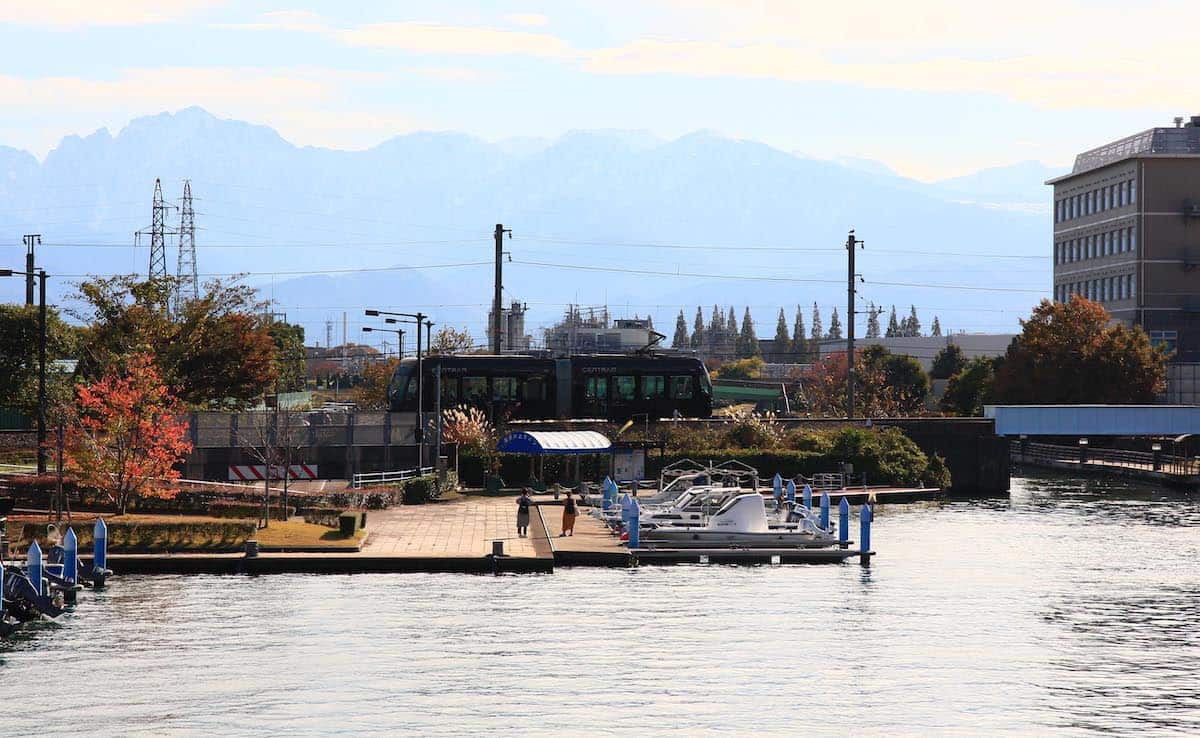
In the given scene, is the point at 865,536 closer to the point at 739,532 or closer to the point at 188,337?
the point at 739,532

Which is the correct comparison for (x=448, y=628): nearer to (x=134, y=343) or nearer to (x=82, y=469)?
(x=82, y=469)

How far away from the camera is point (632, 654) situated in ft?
119

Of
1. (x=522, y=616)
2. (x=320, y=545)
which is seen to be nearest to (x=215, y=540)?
(x=320, y=545)

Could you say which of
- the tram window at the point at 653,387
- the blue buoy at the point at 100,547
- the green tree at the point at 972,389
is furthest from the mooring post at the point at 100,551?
the green tree at the point at 972,389

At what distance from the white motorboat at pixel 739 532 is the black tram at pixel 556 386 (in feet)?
93.3

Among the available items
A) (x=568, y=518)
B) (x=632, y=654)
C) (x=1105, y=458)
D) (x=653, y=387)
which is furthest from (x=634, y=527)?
(x=1105, y=458)

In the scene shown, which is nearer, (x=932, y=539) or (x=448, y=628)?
(x=448, y=628)

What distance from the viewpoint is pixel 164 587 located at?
4509 centimetres

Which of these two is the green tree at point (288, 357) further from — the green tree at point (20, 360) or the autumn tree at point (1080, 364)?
the autumn tree at point (1080, 364)

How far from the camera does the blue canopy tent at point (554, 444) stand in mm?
71000

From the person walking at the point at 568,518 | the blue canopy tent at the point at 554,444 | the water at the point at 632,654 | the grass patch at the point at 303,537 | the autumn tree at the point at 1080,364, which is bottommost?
the water at the point at 632,654

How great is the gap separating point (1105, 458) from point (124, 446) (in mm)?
80364

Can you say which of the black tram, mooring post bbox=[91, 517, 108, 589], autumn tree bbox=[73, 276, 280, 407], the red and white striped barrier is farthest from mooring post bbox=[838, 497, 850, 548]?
autumn tree bbox=[73, 276, 280, 407]

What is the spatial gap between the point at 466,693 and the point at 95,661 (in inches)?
357
